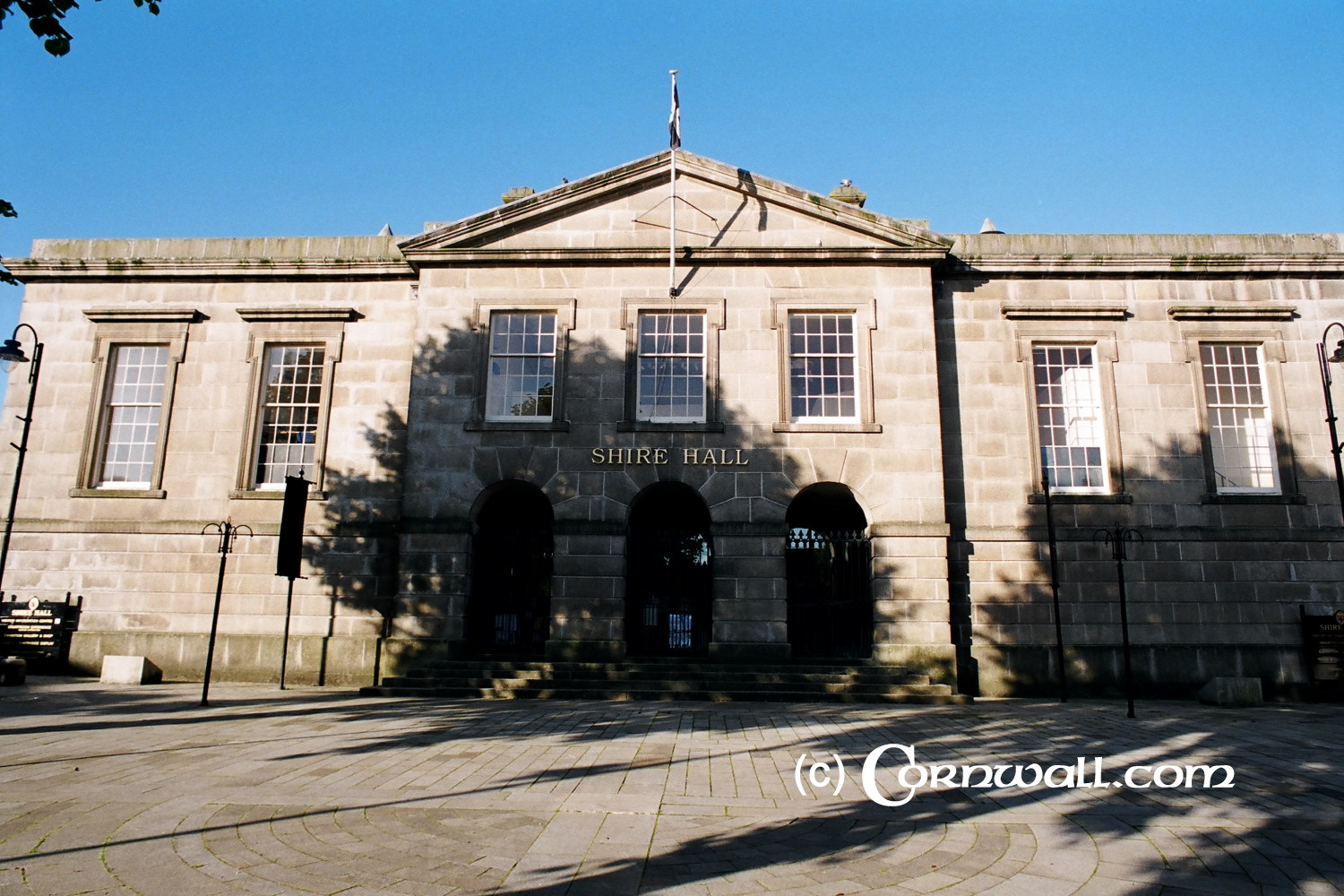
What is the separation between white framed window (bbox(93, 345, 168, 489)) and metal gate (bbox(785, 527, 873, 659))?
14938 mm

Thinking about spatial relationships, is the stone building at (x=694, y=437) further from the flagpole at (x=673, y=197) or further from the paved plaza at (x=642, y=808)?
the paved plaza at (x=642, y=808)

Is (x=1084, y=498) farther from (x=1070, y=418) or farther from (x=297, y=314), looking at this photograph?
(x=297, y=314)

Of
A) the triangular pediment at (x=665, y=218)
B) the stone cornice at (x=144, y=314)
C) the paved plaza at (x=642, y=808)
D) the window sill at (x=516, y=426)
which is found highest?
the triangular pediment at (x=665, y=218)

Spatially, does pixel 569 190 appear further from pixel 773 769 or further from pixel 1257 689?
pixel 1257 689

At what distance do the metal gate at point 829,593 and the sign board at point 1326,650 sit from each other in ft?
30.0

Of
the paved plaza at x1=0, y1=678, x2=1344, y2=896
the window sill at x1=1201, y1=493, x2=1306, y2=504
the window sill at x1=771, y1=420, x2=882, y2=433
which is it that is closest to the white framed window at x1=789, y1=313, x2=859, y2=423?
the window sill at x1=771, y1=420, x2=882, y2=433

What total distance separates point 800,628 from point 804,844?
38.1 ft

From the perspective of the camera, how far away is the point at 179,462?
1858cm

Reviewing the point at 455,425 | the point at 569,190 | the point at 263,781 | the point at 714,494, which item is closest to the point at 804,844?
the point at 263,781

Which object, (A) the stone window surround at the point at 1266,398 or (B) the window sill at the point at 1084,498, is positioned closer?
(B) the window sill at the point at 1084,498

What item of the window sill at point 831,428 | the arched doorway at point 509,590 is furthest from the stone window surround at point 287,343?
the window sill at point 831,428

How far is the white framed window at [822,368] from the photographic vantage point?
58.3 ft

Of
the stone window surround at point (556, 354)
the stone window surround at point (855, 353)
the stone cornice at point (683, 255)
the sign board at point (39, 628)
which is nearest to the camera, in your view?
the stone window surround at point (855, 353)

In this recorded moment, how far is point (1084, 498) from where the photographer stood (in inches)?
686
